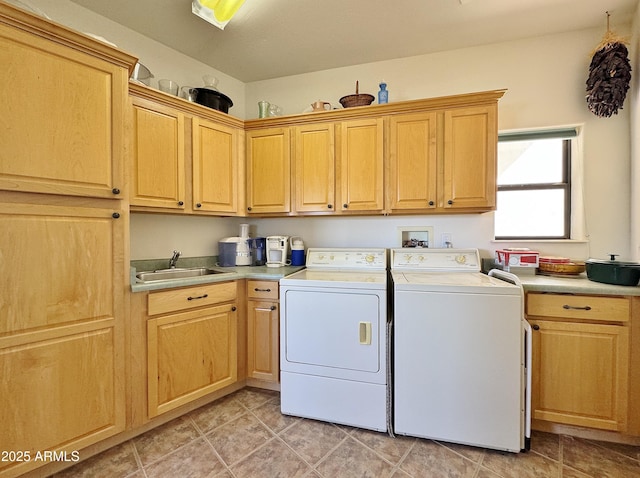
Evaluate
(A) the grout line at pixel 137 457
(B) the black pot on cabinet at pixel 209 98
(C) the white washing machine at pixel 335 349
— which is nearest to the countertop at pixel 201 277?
(C) the white washing machine at pixel 335 349

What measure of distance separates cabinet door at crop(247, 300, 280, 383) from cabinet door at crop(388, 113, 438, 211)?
4.12 feet

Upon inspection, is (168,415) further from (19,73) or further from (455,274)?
(455,274)

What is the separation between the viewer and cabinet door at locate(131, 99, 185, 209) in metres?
1.86

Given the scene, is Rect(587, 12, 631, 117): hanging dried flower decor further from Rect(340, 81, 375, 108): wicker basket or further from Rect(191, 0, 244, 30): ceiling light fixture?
Rect(191, 0, 244, 30): ceiling light fixture

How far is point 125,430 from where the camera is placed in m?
1.62

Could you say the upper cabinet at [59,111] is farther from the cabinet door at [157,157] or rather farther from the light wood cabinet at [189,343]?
the light wood cabinet at [189,343]

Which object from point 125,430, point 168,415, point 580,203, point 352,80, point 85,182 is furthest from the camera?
point 352,80

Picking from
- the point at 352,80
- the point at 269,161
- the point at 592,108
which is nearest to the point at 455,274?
the point at 592,108

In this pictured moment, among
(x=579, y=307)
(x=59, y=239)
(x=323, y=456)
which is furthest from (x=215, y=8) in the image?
(x=579, y=307)

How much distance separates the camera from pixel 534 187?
2320 millimetres

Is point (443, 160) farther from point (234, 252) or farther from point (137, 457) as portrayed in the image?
point (137, 457)

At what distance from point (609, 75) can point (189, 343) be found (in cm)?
329

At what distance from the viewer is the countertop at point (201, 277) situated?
1684 mm

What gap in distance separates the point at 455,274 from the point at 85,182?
233 cm
